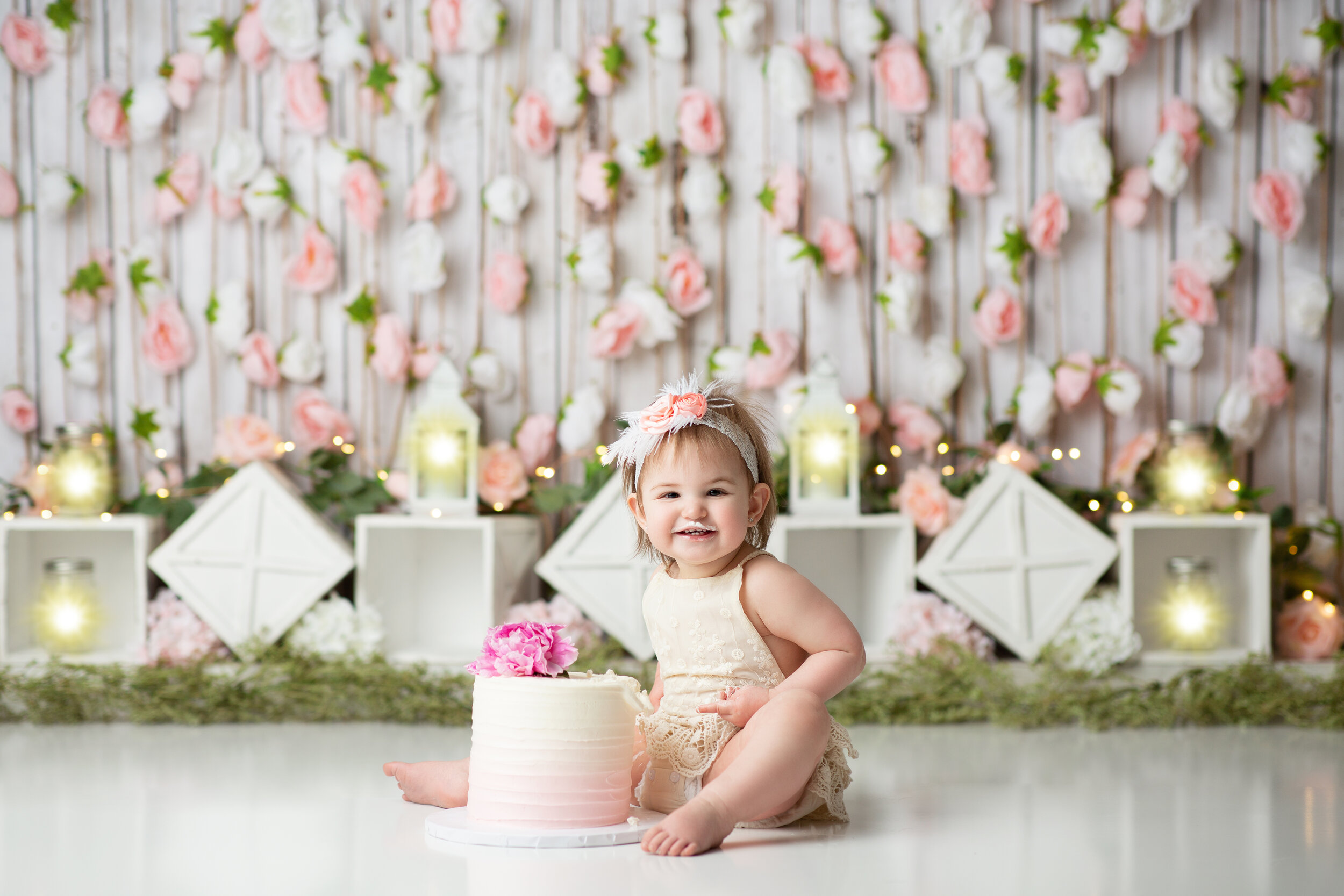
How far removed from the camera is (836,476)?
2.55 m

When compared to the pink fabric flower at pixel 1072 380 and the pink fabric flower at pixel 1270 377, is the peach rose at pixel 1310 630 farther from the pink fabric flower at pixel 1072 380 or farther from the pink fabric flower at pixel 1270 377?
the pink fabric flower at pixel 1072 380

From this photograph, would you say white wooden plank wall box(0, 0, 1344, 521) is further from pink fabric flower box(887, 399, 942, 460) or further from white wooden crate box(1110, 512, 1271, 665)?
white wooden crate box(1110, 512, 1271, 665)

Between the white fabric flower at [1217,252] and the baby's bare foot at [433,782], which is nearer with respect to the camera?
the baby's bare foot at [433,782]

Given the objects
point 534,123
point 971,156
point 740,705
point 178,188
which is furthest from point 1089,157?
point 178,188

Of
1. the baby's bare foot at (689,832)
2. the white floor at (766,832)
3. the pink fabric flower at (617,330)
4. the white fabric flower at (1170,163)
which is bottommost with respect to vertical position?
the white floor at (766,832)

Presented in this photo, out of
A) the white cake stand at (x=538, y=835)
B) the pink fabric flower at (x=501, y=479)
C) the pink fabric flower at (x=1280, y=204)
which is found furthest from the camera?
the pink fabric flower at (x=1280, y=204)

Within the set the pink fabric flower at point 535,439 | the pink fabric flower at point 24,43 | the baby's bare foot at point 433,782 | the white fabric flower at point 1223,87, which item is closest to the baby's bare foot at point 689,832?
the baby's bare foot at point 433,782

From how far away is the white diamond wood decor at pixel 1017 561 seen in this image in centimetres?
250

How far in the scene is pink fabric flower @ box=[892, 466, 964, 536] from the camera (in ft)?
8.34

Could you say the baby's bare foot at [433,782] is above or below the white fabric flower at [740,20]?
below

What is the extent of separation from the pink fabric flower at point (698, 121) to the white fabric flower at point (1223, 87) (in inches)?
43.8

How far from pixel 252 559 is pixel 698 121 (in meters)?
1.38

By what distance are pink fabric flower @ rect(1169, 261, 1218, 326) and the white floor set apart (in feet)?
3.15

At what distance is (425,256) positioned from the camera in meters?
2.80
